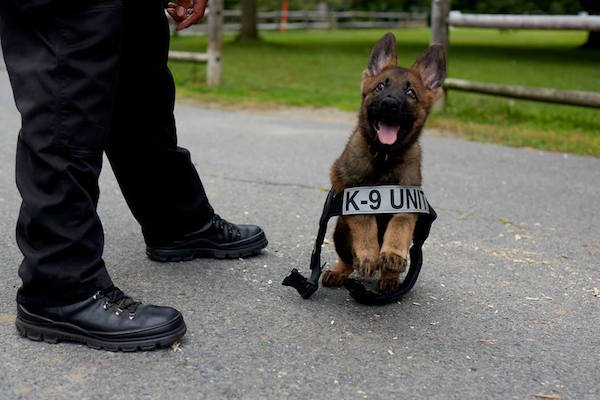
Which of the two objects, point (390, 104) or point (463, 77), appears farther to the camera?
point (463, 77)

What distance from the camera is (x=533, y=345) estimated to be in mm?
3152

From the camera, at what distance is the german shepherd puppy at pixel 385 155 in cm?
324

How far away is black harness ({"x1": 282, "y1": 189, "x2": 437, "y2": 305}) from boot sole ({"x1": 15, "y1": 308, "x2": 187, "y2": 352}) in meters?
0.64

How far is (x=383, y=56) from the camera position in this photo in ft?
12.0

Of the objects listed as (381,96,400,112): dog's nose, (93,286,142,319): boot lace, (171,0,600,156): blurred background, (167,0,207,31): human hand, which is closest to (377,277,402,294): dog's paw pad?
(381,96,400,112): dog's nose

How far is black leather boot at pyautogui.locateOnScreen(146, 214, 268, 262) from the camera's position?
3.88 m

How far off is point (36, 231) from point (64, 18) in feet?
2.51

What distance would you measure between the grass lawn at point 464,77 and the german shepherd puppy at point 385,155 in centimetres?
456

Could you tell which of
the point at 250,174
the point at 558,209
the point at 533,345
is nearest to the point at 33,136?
the point at 533,345

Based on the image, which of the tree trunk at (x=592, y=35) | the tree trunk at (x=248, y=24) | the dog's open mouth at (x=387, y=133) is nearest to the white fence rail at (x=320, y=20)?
the tree trunk at (x=248, y=24)

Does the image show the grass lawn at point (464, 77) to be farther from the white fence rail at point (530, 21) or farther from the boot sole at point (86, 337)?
the boot sole at point (86, 337)

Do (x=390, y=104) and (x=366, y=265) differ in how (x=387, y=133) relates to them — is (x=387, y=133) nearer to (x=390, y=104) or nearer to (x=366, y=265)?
(x=390, y=104)

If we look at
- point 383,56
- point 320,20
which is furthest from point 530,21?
point 320,20

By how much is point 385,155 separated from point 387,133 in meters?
0.13
